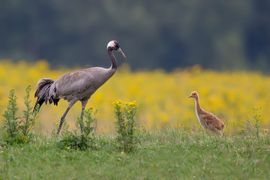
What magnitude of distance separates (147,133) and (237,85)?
16.1 metres

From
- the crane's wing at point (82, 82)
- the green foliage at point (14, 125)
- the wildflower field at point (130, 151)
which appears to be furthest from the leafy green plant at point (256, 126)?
the green foliage at point (14, 125)

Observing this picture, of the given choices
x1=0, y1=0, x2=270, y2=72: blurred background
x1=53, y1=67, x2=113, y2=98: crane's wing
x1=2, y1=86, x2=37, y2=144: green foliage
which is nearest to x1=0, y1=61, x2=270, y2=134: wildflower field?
x1=53, y1=67, x2=113, y2=98: crane's wing

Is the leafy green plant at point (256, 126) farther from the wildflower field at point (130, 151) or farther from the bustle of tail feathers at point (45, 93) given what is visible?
the bustle of tail feathers at point (45, 93)

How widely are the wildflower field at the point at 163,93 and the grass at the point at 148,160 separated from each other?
735 centimetres

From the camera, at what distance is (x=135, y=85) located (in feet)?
97.9

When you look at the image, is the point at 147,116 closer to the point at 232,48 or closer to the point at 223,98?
the point at 223,98

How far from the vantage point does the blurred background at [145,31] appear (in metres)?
47.8

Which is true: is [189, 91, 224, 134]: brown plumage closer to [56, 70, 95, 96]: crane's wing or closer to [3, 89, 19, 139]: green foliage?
[56, 70, 95, 96]: crane's wing

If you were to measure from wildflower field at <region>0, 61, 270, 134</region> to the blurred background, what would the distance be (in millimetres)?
12536

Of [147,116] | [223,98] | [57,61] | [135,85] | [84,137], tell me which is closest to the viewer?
[84,137]

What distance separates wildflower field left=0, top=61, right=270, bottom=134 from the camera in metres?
24.6

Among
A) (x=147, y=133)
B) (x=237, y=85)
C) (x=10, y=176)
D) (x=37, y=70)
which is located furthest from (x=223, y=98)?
(x=10, y=176)

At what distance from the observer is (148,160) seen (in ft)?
45.5

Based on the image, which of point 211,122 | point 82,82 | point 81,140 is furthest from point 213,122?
point 81,140
